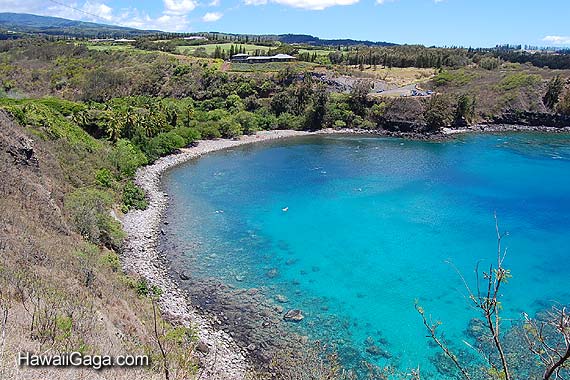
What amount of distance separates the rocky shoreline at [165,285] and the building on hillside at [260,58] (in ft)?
242

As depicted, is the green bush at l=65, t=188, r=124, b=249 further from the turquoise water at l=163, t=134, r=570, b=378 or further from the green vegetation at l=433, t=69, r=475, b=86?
the green vegetation at l=433, t=69, r=475, b=86

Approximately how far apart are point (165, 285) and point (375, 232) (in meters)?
20.6

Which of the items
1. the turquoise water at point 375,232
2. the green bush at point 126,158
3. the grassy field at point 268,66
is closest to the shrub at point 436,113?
the turquoise water at point 375,232

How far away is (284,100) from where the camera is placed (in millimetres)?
90188

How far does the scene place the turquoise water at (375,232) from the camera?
28.0m

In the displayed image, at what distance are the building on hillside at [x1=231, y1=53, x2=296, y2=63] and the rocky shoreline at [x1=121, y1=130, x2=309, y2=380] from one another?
2906 inches

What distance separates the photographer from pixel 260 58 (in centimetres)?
11950

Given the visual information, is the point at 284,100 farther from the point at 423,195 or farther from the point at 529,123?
the point at 529,123

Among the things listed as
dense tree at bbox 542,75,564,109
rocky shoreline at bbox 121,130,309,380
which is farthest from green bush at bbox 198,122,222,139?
dense tree at bbox 542,75,564,109

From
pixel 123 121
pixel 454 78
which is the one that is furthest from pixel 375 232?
pixel 454 78

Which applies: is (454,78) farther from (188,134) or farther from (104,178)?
(104,178)

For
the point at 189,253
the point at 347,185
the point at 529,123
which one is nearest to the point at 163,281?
the point at 189,253

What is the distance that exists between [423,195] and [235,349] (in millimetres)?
34741

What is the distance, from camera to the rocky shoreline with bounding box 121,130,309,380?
71.8ft
